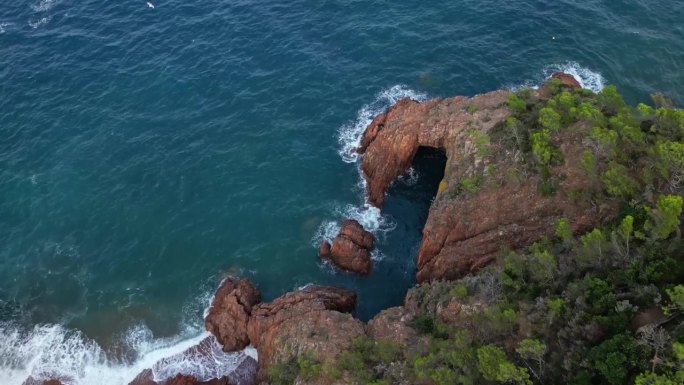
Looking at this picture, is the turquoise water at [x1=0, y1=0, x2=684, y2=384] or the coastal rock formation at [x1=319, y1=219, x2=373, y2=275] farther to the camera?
the turquoise water at [x1=0, y1=0, x2=684, y2=384]

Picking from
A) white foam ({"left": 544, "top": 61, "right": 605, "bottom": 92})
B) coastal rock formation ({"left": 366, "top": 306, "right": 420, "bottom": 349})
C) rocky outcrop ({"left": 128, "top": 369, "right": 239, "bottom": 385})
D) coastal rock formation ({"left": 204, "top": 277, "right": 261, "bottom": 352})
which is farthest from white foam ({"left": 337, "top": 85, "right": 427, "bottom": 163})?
rocky outcrop ({"left": 128, "top": 369, "right": 239, "bottom": 385})

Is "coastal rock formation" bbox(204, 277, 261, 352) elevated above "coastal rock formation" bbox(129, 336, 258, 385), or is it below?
above

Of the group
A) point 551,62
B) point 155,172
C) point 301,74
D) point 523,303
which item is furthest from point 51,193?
point 551,62

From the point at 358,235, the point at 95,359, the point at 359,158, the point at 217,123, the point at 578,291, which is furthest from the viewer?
the point at 217,123

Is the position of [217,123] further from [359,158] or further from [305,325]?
[305,325]

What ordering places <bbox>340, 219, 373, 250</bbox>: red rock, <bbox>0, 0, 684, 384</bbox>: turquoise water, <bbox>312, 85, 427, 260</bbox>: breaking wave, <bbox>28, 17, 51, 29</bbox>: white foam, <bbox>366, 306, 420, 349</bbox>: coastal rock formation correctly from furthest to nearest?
<bbox>28, 17, 51, 29</bbox>: white foam → <bbox>312, 85, 427, 260</bbox>: breaking wave → <bbox>0, 0, 684, 384</bbox>: turquoise water → <bbox>340, 219, 373, 250</bbox>: red rock → <bbox>366, 306, 420, 349</bbox>: coastal rock formation

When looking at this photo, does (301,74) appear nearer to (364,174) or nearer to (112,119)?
(364,174)

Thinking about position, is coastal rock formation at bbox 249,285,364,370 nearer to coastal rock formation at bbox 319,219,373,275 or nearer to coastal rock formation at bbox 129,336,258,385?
coastal rock formation at bbox 129,336,258,385

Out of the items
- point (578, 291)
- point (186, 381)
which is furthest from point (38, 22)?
point (578, 291)
